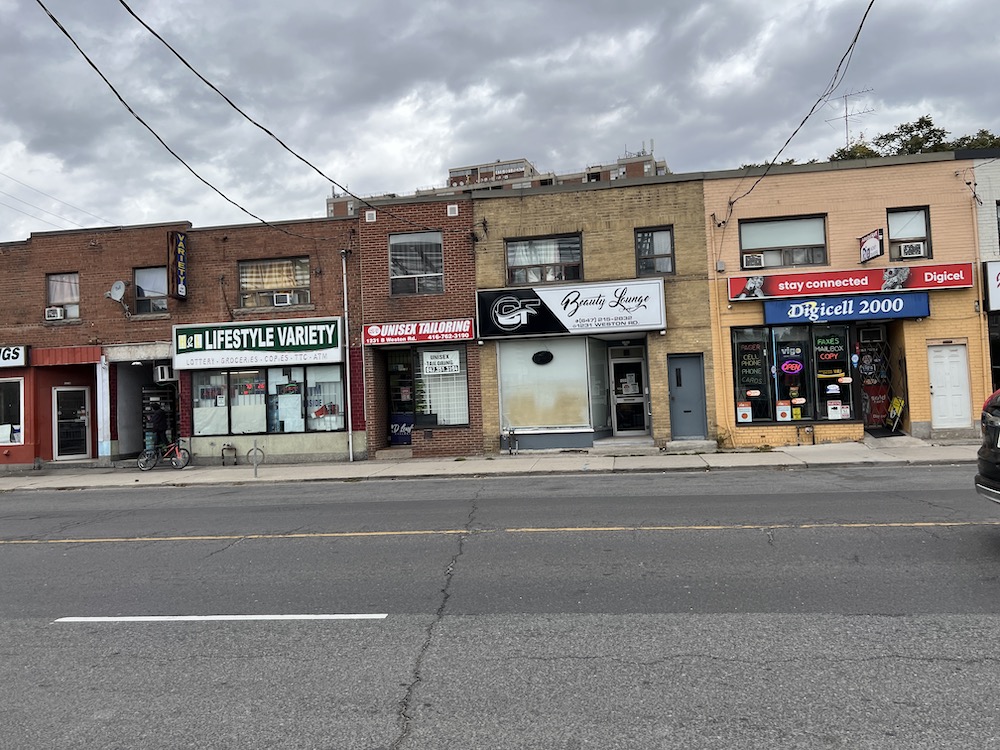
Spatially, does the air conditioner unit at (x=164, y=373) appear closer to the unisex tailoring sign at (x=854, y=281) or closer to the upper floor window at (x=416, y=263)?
the upper floor window at (x=416, y=263)

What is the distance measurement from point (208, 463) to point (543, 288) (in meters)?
10.2

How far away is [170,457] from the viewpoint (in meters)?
18.8

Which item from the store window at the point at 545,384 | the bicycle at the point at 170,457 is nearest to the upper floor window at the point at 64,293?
the bicycle at the point at 170,457

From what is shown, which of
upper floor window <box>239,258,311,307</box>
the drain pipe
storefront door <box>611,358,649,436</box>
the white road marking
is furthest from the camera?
upper floor window <box>239,258,311,307</box>

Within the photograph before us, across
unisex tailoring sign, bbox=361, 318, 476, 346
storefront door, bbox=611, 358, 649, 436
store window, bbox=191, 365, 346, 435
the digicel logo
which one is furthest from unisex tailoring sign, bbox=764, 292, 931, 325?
store window, bbox=191, 365, 346, 435

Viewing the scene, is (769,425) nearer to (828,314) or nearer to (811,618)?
(828,314)

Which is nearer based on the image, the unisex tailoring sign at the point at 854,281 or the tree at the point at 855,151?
the unisex tailoring sign at the point at 854,281

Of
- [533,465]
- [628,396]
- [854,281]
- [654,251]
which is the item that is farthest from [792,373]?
[533,465]

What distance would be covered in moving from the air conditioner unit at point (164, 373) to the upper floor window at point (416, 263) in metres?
7.18

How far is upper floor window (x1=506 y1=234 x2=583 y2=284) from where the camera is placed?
18031mm

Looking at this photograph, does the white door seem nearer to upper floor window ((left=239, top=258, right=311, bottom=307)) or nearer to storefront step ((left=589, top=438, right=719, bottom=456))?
storefront step ((left=589, top=438, right=719, bottom=456))

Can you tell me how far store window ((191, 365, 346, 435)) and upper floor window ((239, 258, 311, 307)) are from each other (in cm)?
188

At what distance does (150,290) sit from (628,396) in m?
13.6

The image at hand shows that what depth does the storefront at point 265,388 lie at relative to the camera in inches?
736
